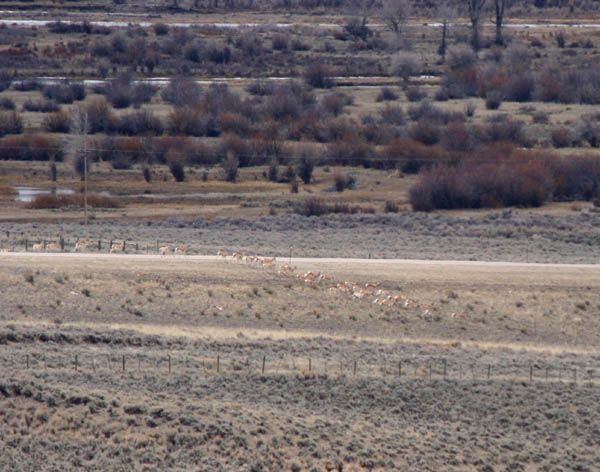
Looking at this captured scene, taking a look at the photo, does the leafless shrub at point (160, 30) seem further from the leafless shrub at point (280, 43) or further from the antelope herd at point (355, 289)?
the antelope herd at point (355, 289)

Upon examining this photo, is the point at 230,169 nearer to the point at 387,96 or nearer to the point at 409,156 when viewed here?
the point at 409,156

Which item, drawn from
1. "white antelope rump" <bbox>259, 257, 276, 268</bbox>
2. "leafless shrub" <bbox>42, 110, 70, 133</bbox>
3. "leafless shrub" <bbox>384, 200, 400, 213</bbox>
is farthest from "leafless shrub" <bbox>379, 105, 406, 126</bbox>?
"white antelope rump" <bbox>259, 257, 276, 268</bbox>

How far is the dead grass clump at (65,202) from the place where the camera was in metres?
51.3

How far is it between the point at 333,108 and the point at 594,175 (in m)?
21.9

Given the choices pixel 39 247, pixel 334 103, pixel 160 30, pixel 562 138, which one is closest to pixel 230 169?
pixel 334 103

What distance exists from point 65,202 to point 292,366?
2682cm

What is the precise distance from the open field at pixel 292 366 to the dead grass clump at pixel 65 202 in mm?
15563

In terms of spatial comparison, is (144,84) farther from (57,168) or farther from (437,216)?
(437,216)

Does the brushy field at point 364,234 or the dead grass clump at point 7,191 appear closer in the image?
the brushy field at point 364,234

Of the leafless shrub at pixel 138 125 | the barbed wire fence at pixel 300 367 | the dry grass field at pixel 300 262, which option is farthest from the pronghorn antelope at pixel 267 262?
the leafless shrub at pixel 138 125

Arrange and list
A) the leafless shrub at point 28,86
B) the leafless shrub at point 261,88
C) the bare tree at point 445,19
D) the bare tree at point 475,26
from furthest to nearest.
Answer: the bare tree at point 475,26 → the bare tree at point 445,19 → the leafless shrub at point 28,86 → the leafless shrub at point 261,88

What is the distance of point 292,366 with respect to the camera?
27.3 meters

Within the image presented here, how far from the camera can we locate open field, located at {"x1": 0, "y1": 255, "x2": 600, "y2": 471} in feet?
75.3

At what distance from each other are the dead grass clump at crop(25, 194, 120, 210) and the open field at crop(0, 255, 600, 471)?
51.1 feet
